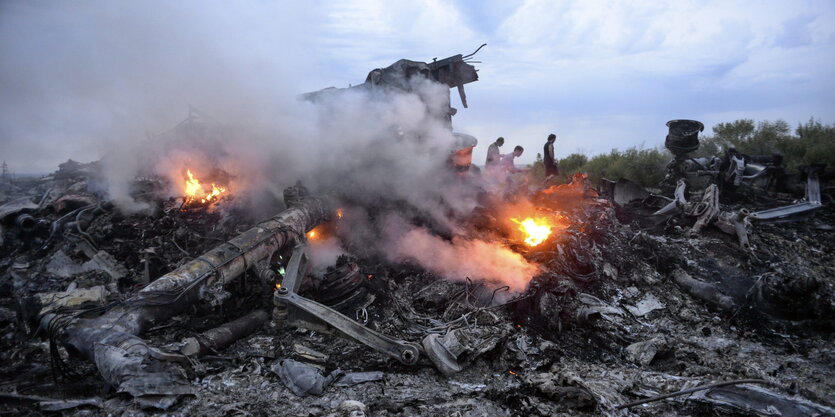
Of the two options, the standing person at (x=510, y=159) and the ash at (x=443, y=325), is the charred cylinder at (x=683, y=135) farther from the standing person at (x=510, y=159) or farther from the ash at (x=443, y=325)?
the standing person at (x=510, y=159)

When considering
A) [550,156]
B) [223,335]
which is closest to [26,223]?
[223,335]

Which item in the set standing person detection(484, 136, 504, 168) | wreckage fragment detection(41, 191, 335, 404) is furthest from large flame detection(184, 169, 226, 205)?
standing person detection(484, 136, 504, 168)

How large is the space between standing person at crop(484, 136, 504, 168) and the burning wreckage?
10.6 ft

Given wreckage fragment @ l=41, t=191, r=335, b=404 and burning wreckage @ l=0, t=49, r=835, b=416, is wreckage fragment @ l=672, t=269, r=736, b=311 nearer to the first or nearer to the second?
burning wreckage @ l=0, t=49, r=835, b=416

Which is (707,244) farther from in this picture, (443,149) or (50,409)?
(50,409)

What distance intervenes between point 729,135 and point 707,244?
507 inches

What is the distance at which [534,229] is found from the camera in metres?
7.36

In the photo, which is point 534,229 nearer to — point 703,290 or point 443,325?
point 703,290

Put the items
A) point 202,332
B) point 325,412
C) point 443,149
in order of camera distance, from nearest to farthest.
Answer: point 325,412
point 202,332
point 443,149

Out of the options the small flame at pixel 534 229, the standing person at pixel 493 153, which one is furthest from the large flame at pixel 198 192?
the standing person at pixel 493 153

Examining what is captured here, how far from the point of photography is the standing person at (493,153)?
12734mm

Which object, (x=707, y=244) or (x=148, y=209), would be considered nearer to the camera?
(x=707, y=244)

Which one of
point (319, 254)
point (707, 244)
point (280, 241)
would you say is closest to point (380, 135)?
point (319, 254)

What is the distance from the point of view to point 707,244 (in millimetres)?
7477
